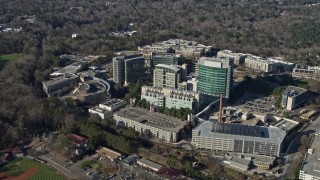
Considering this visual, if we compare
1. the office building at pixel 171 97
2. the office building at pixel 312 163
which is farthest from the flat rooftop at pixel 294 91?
the office building at pixel 171 97

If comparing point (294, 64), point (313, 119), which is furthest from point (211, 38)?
point (313, 119)

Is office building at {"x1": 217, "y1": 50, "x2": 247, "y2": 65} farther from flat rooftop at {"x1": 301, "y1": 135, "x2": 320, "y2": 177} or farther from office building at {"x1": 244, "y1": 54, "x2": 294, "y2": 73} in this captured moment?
flat rooftop at {"x1": 301, "y1": 135, "x2": 320, "y2": 177}

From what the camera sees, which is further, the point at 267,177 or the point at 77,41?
the point at 77,41

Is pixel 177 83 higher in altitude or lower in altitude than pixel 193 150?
higher

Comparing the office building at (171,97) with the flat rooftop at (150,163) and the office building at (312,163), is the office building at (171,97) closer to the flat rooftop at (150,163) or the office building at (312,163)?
the flat rooftop at (150,163)

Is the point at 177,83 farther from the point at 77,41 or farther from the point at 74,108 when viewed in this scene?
the point at 77,41

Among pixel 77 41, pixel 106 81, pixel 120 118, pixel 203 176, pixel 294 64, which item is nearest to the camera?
pixel 203 176
